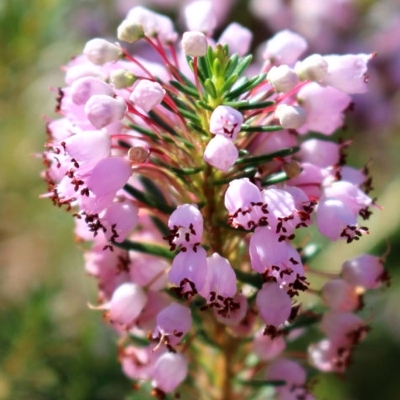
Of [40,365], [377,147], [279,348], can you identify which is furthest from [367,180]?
Result: [377,147]

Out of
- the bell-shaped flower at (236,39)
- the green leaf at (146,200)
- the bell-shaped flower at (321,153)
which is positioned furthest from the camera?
the bell-shaped flower at (236,39)

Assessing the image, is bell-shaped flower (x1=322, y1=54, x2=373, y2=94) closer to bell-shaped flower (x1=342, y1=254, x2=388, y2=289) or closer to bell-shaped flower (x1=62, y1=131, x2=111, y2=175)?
bell-shaped flower (x1=342, y1=254, x2=388, y2=289)

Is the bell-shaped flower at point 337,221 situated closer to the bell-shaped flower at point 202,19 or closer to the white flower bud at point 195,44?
the white flower bud at point 195,44

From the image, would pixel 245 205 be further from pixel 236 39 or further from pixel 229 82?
pixel 236 39

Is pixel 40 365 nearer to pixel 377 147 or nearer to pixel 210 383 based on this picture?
pixel 210 383

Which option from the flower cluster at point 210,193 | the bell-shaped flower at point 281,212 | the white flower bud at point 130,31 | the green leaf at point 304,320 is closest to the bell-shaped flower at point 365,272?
the flower cluster at point 210,193
